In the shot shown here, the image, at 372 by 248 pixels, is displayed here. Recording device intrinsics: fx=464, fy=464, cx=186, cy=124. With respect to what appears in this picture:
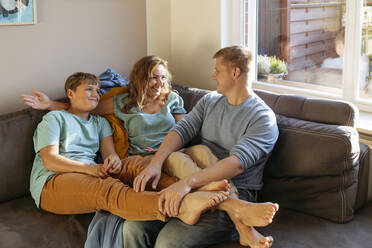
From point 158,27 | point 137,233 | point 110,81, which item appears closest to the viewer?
point 137,233

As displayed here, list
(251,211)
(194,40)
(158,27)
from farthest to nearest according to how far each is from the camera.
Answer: (158,27) < (194,40) < (251,211)

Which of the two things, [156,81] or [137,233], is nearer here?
[137,233]

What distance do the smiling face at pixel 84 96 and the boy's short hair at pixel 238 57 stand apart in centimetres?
75

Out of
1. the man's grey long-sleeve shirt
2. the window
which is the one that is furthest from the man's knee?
the window

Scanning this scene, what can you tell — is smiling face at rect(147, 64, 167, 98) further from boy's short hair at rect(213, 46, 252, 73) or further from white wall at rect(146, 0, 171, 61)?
white wall at rect(146, 0, 171, 61)

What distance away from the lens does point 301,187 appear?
7.27 ft

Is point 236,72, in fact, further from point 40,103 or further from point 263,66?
point 40,103

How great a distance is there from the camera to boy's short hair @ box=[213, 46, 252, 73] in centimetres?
222

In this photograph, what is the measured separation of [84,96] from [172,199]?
887mm

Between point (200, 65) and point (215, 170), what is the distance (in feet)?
4.55

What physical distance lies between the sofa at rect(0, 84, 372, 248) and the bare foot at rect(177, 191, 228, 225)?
208 millimetres

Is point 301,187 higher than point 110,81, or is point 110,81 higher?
point 110,81

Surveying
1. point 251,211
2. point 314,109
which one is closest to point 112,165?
point 251,211

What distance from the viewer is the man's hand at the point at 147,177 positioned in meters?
2.10
